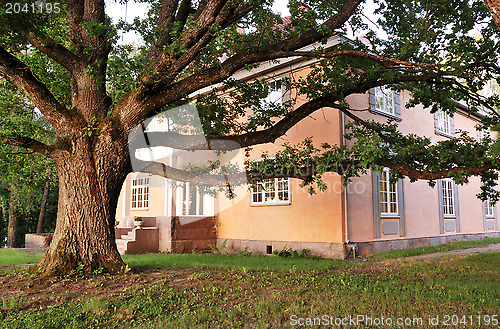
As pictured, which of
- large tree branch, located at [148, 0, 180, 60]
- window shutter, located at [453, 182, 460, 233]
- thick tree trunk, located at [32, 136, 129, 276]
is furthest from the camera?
window shutter, located at [453, 182, 460, 233]

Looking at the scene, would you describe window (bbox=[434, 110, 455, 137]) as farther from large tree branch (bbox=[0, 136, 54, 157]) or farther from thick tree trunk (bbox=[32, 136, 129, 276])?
large tree branch (bbox=[0, 136, 54, 157])

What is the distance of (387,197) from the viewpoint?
44.1 feet

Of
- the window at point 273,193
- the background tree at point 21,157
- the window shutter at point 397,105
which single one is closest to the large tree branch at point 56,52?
the background tree at point 21,157

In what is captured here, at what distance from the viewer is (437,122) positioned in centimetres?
1698

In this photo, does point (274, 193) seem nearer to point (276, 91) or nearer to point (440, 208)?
point (276, 91)

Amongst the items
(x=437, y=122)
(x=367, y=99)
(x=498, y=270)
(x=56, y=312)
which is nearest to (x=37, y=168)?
(x=56, y=312)

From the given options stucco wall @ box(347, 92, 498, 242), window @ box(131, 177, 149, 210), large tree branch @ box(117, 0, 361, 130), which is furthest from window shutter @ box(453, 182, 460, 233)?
window @ box(131, 177, 149, 210)

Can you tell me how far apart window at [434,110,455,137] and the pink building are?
5 cm

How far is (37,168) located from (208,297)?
609 centimetres

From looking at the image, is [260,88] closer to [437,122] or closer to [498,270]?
[498,270]

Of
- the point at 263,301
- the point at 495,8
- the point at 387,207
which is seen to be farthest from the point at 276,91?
the point at 495,8

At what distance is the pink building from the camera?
12.0 m

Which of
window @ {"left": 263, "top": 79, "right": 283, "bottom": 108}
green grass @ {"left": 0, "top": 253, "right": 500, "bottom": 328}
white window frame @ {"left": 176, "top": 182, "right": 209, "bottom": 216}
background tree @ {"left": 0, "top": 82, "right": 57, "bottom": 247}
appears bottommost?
green grass @ {"left": 0, "top": 253, "right": 500, "bottom": 328}

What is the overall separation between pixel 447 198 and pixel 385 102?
222 inches
